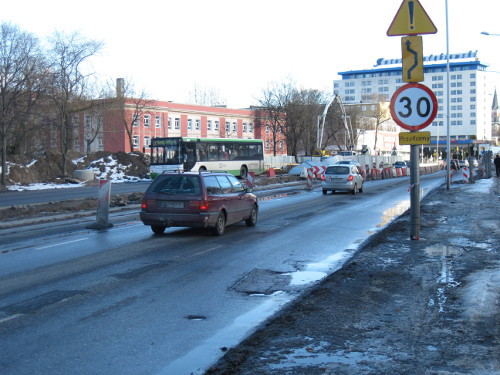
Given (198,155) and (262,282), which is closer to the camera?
(262,282)

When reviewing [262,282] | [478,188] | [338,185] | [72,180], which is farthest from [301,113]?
[262,282]

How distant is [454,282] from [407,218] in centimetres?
872

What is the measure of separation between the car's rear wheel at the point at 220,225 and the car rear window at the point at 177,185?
87cm

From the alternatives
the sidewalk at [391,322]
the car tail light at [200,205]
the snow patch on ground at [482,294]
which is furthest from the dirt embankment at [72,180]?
the snow patch on ground at [482,294]

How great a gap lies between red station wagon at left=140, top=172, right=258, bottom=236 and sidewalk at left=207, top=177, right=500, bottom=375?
12.8 ft

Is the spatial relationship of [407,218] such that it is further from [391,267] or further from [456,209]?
[391,267]

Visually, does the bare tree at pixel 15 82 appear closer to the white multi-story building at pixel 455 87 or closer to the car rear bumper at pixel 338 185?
the car rear bumper at pixel 338 185

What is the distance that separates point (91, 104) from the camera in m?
52.3

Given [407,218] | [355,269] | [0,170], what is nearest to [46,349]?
[355,269]

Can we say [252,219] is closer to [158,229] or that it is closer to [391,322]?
[158,229]

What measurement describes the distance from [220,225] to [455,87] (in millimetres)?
158932

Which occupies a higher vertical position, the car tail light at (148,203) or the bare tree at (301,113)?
the bare tree at (301,113)

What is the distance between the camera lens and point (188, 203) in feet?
42.9

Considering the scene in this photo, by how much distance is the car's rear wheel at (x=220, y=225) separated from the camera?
13.5 metres
